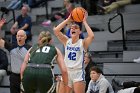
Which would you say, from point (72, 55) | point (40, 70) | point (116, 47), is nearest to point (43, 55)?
point (40, 70)

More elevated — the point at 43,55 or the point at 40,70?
the point at 43,55

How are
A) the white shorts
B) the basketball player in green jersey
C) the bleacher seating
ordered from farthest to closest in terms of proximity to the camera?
the bleacher seating, the white shorts, the basketball player in green jersey

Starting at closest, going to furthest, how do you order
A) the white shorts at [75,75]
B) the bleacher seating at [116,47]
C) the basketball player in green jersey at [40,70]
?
the basketball player in green jersey at [40,70], the white shorts at [75,75], the bleacher seating at [116,47]

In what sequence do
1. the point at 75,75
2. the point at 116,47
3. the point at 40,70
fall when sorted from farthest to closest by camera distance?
the point at 116,47 → the point at 75,75 → the point at 40,70

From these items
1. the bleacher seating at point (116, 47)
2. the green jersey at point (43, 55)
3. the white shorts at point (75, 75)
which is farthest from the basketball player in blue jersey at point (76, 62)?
the bleacher seating at point (116, 47)

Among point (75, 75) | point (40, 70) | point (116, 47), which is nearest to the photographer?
point (40, 70)

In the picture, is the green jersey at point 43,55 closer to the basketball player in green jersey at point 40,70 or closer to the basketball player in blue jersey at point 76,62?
the basketball player in green jersey at point 40,70

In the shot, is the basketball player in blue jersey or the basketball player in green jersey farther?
the basketball player in blue jersey

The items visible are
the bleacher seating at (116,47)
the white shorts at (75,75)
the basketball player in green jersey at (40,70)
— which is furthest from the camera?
the bleacher seating at (116,47)

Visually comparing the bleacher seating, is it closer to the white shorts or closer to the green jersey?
the white shorts

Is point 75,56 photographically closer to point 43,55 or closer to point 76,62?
point 76,62

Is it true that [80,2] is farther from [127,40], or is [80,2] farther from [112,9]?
[127,40]

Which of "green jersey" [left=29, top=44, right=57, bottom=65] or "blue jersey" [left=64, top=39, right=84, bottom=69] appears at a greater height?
"green jersey" [left=29, top=44, right=57, bottom=65]

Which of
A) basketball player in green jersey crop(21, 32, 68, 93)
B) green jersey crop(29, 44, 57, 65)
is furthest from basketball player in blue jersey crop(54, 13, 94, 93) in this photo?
green jersey crop(29, 44, 57, 65)
